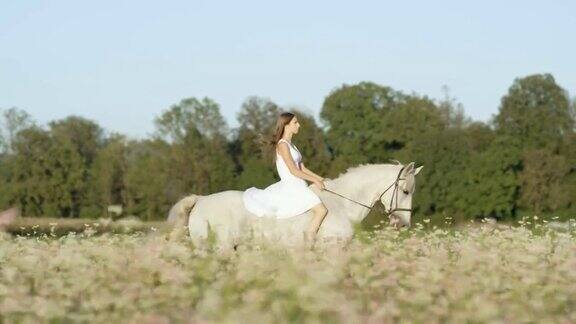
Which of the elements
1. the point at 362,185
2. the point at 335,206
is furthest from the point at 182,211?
the point at 362,185

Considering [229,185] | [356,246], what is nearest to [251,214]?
[356,246]

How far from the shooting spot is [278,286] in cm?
696

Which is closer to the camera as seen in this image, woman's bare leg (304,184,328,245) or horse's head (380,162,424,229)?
woman's bare leg (304,184,328,245)

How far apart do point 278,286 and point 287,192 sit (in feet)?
24.5

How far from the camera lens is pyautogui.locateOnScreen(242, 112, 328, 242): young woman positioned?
14273 millimetres

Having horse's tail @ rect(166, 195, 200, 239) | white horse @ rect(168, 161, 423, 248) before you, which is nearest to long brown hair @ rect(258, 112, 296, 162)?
white horse @ rect(168, 161, 423, 248)

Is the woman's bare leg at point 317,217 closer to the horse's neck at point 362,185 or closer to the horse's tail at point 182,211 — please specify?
the horse's neck at point 362,185

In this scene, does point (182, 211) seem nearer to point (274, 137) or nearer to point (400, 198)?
point (274, 137)

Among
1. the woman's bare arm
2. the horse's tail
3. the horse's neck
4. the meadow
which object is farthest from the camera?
the horse's neck

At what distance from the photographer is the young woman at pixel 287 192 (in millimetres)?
14273

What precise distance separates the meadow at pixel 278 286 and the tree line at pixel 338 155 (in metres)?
76.5

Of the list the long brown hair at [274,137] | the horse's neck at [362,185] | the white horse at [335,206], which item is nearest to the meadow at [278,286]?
the white horse at [335,206]

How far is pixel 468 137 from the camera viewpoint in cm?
9612

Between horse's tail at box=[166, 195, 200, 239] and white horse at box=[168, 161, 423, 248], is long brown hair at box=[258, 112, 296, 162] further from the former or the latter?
horse's tail at box=[166, 195, 200, 239]
